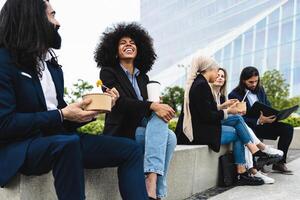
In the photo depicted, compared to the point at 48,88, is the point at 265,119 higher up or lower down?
lower down

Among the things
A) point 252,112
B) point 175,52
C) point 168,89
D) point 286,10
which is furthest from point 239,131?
point 175,52

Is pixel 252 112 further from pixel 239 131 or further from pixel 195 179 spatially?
pixel 195 179

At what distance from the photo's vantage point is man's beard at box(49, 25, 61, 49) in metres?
2.40

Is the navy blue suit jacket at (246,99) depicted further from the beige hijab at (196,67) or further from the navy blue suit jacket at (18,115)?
the navy blue suit jacket at (18,115)

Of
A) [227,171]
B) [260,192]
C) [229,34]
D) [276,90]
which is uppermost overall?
[229,34]

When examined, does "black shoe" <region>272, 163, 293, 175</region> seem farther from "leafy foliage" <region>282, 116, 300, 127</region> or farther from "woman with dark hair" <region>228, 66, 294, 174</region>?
"leafy foliage" <region>282, 116, 300, 127</region>

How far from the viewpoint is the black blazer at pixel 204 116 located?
4.09 metres

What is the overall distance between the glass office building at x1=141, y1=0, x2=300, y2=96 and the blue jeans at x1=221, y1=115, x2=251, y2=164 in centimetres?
2928

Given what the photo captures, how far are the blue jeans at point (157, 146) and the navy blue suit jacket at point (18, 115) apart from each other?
2.85 ft

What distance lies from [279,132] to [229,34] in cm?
4454

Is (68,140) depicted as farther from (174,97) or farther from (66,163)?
(174,97)

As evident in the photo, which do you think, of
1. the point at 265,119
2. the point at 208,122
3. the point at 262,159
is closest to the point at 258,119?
the point at 265,119

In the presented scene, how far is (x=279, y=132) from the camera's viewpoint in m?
5.30

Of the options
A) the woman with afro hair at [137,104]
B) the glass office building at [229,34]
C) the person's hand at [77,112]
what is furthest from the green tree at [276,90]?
the person's hand at [77,112]
